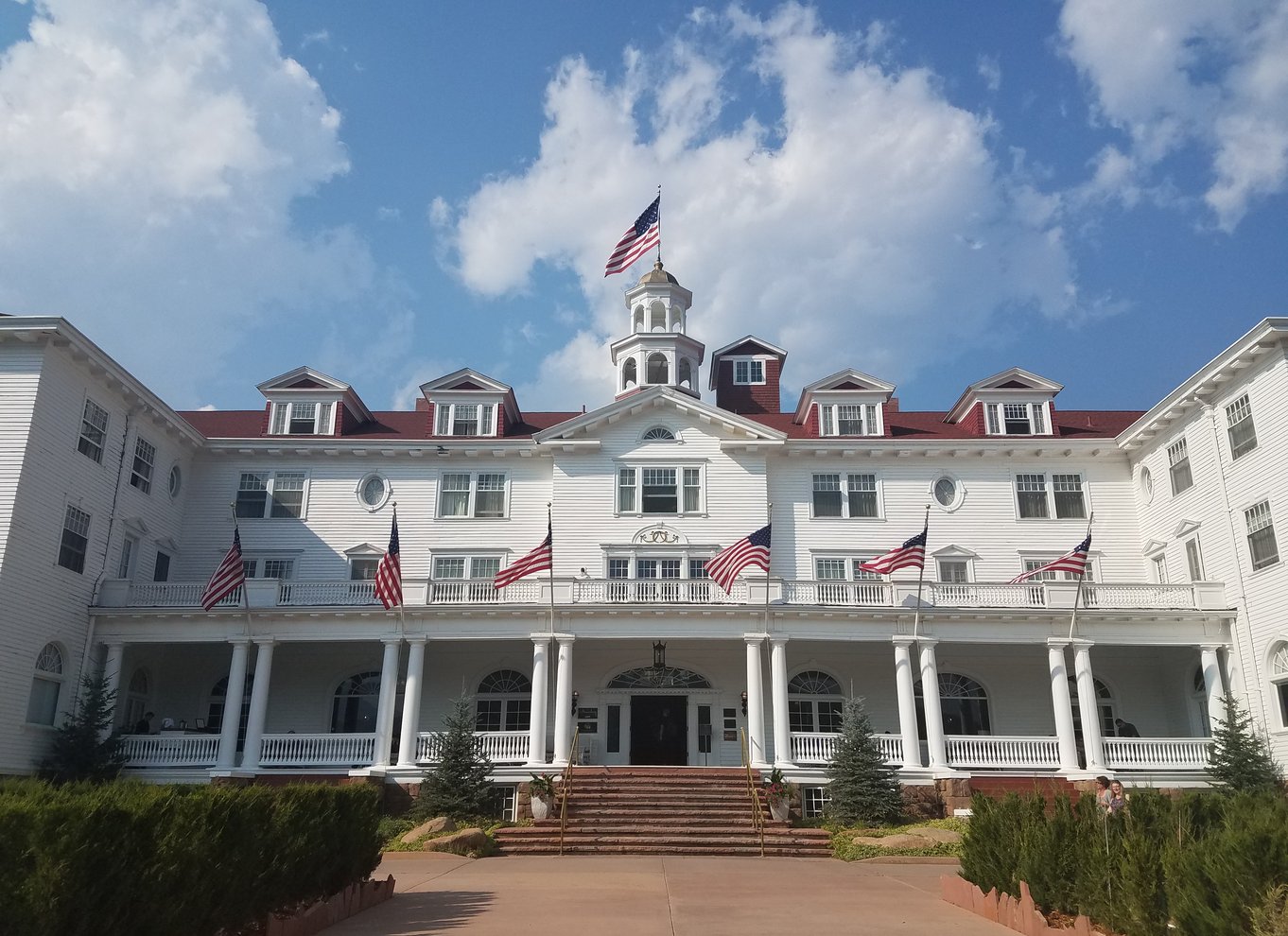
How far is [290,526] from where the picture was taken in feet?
110

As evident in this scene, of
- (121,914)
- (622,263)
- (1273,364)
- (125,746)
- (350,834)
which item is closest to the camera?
(121,914)

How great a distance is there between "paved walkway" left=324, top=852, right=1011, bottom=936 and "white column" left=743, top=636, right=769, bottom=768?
664 cm

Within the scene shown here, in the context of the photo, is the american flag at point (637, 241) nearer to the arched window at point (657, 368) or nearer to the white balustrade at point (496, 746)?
the arched window at point (657, 368)

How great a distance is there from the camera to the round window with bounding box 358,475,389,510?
111 ft

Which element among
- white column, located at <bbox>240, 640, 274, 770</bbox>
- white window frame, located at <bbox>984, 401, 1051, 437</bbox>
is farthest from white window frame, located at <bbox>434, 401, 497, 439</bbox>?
white window frame, located at <bbox>984, 401, 1051, 437</bbox>

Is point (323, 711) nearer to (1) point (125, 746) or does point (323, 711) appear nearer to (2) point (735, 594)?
(1) point (125, 746)

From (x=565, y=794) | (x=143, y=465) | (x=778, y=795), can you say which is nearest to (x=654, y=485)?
(x=778, y=795)

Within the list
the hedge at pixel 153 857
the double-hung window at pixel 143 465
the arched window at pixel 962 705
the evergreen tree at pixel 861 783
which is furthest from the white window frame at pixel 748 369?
the hedge at pixel 153 857

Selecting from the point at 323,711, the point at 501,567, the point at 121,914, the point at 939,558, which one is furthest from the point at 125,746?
the point at 939,558

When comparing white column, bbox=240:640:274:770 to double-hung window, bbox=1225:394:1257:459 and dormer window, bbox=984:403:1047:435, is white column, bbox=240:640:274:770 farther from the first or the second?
double-hung window, bbox=1225:394:1257:459

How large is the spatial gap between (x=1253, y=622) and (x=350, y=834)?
2402cm

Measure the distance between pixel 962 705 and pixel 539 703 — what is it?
1360 centimetres

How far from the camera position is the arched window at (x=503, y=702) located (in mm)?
31938

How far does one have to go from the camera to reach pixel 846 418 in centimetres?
3506
